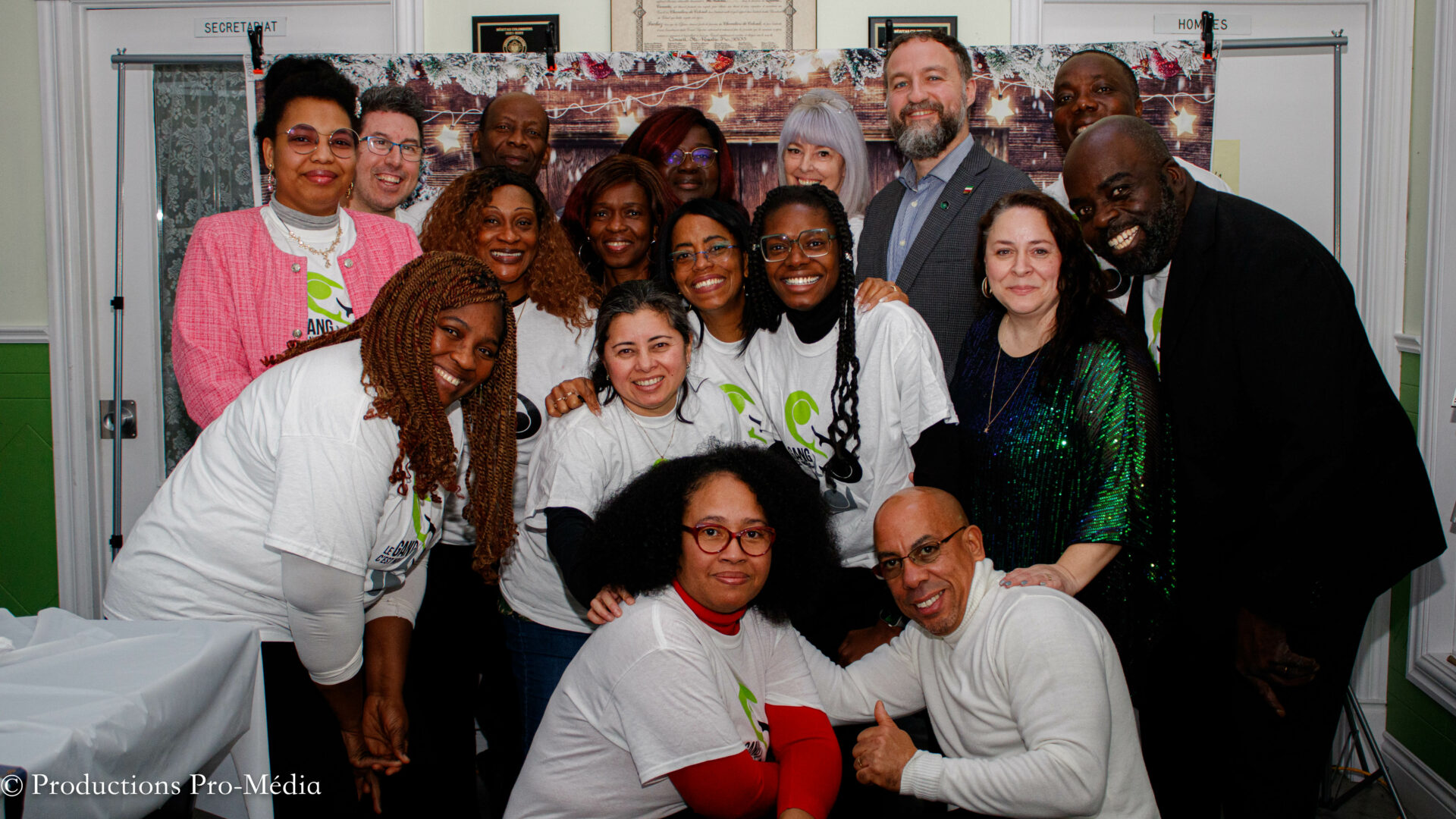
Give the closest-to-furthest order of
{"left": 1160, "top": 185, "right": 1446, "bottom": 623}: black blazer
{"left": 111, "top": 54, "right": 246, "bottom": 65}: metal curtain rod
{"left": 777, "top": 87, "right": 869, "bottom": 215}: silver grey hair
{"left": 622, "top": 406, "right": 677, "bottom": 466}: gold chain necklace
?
1. {"left": 1160, "top": 185, "right": 1446, "bottom": 623}: black blazer
2. {"left": 622, "top": 406, "right": 677, "bottom": 466}: gold chain necklace
3. {"left": 777, "top": 87, "right": 869, "bottom": 215}: silver grey hair
4. {"left": 111, "top": 54, "right": 246, "bottom": 65}: metal curtain rod

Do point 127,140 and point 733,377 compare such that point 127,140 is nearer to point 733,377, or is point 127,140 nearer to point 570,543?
point 733,377

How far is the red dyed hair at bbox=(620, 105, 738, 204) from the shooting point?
316 centimetres

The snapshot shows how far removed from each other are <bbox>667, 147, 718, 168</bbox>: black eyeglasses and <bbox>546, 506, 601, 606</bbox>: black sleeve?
152 cm

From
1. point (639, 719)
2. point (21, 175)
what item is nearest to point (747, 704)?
point (639, 719)

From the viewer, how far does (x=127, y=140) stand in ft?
12.6

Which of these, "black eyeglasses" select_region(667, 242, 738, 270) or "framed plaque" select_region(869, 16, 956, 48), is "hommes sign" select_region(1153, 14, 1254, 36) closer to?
"framed plaque" select_region(869, 16, 956, 48)

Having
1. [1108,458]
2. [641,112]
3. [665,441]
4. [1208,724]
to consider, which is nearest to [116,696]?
[665,441]

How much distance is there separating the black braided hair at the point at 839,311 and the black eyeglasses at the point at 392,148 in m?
1.48

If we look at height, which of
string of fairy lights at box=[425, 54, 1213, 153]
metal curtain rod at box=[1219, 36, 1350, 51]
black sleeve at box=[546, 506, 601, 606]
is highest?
Result: metal curtain rod at box=[1219, 36, 1350, 51]

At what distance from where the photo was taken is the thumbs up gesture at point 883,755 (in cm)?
185

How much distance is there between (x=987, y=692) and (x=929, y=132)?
1920 millimetres

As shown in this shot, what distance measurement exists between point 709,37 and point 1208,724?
2.98m

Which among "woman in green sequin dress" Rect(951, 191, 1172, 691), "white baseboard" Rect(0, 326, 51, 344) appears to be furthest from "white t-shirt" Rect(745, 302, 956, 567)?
"white baseboard" Rect(0, 326, 51, 344)

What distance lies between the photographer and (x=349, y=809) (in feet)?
6.01
